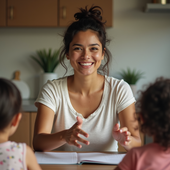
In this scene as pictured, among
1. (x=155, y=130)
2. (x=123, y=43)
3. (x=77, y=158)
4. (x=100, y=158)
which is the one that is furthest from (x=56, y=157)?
(x=123, y=43)

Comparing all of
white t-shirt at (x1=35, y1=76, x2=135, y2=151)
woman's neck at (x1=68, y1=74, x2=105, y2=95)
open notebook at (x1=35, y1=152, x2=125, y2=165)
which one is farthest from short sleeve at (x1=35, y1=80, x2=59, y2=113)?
open notebook at (x1=35, y1=152, x2=125, y2=165)

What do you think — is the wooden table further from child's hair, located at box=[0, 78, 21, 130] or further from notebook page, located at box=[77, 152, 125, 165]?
child's hair, located at box=[0, 78, 21, 130]

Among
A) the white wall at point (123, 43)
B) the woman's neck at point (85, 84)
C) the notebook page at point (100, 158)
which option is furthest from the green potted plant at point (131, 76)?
the notebook page at point (100, 158)

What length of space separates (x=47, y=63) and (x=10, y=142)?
7.96 feet

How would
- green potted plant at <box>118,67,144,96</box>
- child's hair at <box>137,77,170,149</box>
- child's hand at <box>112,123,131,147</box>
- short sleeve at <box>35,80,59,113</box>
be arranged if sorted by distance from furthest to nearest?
green potted plant at <box>118,67,144,96</box>, short sleeve at <box>35,80,59,113</box>, child's hand at <box>112,123,131,147</box>, child's hair at <box>137,77,170,149</box>

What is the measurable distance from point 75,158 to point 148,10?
2386 mm

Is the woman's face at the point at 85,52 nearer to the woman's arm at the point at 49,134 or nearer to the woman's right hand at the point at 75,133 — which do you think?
the woman's arm at the point at 49,134

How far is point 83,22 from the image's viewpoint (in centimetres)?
158

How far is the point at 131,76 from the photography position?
3.11 meters

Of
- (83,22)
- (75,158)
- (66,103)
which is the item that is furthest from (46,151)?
(83,22)

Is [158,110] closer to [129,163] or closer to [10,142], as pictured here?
[129,163]

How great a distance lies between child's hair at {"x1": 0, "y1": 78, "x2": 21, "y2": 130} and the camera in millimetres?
772

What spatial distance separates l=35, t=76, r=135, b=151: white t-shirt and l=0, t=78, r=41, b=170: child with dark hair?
2.29ft

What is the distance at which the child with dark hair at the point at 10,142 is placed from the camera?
765 mm
